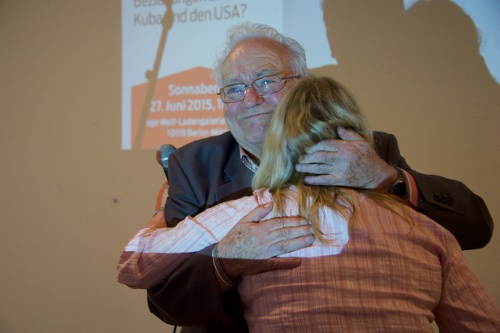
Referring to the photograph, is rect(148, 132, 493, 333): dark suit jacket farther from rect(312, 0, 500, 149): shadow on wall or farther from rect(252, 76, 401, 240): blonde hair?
rect(312, 0, 500, 149): shadow on wall

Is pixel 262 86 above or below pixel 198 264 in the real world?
above

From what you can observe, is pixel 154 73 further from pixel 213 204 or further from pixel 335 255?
pixel 335 255

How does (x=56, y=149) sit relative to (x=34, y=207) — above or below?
above

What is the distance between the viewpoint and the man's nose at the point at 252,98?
1.39 metres

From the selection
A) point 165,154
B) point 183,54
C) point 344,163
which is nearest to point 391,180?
point 344,163

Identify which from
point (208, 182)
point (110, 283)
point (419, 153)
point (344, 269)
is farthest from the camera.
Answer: point (110, 283)

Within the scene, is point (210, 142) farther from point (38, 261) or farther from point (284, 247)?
point (38, 261)

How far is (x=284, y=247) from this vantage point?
2.81ft

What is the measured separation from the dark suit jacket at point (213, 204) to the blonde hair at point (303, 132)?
8.9 inches

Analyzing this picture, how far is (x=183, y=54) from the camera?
240 cm

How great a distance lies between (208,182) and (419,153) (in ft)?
3.77

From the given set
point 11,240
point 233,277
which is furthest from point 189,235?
point 11,240

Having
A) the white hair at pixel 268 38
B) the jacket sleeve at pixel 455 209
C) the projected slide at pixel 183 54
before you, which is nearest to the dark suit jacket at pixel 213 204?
the jacket sleeve at pixel 455 209

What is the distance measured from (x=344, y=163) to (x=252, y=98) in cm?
53
